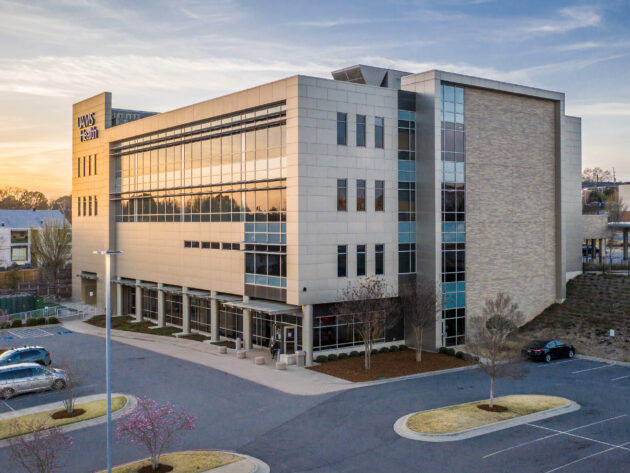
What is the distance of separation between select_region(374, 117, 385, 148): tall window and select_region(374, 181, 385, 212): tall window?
7.84 feet

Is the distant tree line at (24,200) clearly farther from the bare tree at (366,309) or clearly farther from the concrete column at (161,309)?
the bare tree at (366,309)

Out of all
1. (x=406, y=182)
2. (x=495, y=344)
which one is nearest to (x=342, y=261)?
(x=406, y=182)

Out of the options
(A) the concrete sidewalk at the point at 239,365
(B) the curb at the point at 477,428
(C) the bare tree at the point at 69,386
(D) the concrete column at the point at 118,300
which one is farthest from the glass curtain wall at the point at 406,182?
(D) the concrete column at the point at 118,300

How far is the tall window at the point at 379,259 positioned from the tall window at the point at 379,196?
2363mm

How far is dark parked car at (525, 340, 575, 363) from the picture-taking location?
34.9m

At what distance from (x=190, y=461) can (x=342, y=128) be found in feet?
72.2

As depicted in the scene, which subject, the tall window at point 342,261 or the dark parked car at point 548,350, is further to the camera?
the tall window at point 342,261

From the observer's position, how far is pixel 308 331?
3397 cm

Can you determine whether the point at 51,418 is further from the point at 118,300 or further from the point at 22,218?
the point at 22,218

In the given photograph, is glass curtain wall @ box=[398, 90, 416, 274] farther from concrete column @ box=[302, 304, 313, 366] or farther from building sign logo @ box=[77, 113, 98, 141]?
building sign logo @ box=[77, 113, 98, 141]

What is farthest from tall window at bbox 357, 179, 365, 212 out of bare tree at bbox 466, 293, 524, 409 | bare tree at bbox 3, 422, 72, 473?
bare tree at bbox 3, 422, 72, 473

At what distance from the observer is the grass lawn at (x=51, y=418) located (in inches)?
868

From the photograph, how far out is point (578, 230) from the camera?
50031mm

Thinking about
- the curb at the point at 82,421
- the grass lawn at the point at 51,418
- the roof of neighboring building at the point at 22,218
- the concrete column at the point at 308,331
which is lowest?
the curb at the point at 82,421
